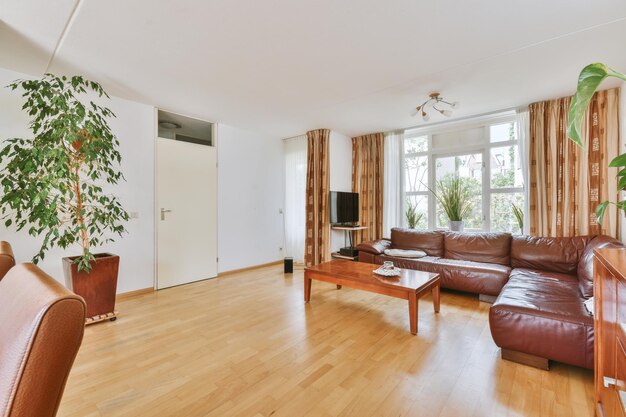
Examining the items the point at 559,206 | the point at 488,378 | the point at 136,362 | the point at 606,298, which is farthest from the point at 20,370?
the point at 559,206

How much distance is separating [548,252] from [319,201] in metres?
3.21

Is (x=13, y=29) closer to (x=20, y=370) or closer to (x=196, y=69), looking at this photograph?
(x=196, y=69)

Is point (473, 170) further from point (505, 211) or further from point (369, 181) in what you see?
point (369, 181)

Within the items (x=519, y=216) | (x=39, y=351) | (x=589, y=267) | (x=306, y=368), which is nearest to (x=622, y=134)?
(x=519, y=216)

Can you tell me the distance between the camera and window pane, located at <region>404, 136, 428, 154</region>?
194 inches

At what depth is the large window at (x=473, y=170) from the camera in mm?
4117

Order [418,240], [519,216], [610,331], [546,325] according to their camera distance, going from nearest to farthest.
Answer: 1. [610,331]
2. [546,325]
3. [519,216]
4. [418,240]

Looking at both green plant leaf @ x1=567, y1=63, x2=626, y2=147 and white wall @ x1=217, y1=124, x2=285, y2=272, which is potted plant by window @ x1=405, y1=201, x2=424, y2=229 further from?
green plant leaf @ x1=567, y1=63, x2=626, y2=147

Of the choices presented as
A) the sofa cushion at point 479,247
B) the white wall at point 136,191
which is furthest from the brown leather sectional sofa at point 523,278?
the white wall at point 136,191

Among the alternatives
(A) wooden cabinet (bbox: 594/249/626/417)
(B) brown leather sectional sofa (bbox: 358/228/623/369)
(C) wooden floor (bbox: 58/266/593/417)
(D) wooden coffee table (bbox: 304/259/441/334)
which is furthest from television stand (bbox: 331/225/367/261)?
(A) wooden cabinet (bbox: 594/249/626/417)

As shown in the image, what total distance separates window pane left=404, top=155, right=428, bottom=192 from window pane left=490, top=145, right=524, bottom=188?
0.99 meters

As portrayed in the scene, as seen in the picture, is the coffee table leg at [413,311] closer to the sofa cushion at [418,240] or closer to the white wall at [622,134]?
the sofa cushion at [418,240]

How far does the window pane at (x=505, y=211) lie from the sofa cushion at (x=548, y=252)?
1.61 feet

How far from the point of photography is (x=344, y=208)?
4.95m
